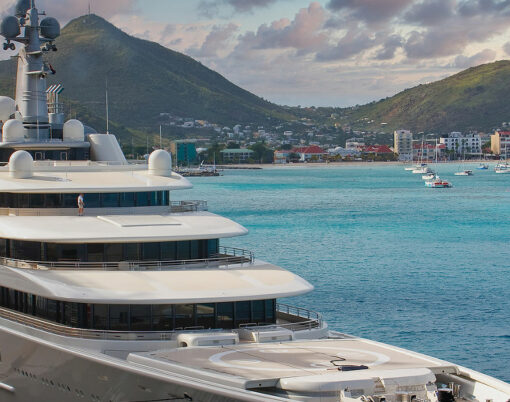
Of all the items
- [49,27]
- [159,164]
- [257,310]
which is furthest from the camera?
[49,27]

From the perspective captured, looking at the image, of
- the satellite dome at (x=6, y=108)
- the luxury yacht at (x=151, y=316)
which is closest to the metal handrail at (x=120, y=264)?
the luxury yacht at (x=151, y=316)

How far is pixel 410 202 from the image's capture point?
136250mm

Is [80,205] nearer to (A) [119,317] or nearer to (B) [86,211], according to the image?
(B) [86,211]

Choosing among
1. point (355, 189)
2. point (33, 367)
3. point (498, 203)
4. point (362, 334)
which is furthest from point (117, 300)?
point (355, 189)

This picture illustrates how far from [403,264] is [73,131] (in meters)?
32.7

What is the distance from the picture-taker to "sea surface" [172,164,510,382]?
137ft

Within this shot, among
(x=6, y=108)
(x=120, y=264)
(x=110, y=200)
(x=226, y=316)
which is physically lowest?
(x=226, y=316)

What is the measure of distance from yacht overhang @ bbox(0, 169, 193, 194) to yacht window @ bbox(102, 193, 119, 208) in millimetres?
335

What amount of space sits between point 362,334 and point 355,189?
13342 cm

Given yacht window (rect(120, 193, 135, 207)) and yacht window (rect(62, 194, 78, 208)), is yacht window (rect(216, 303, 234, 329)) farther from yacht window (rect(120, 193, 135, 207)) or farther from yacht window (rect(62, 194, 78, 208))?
yacht window (rect(62, 194, 78, 208))

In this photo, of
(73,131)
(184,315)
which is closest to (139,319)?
(184,315)

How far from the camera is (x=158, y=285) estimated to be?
25828 millimetres

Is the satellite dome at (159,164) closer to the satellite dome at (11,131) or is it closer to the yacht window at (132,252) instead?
the yacht window at (132,252)

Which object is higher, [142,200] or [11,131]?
[11,131]
